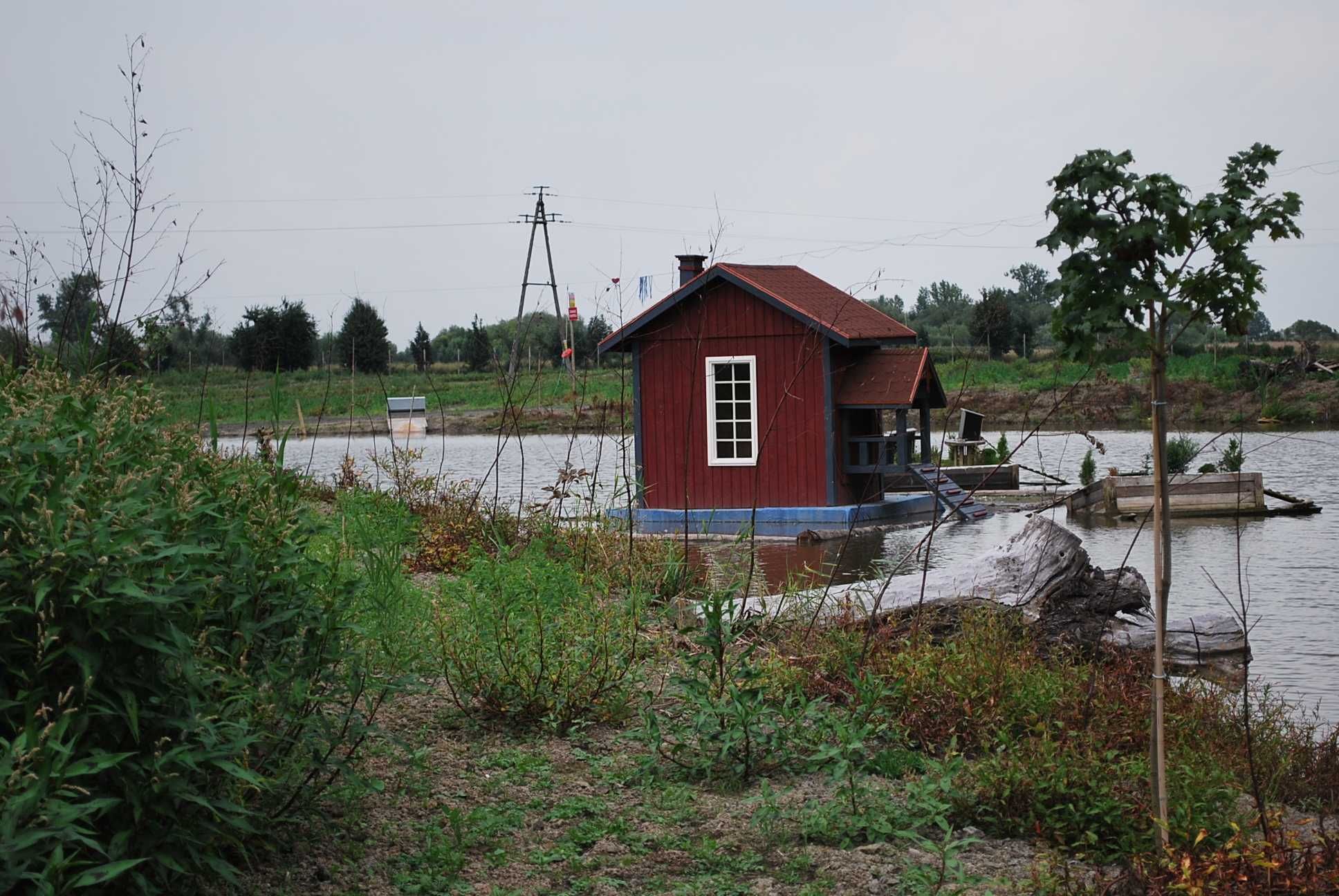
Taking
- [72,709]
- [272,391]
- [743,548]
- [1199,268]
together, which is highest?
[1199,268]

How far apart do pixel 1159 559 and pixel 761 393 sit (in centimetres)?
1481

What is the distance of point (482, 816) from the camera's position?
4648 millimetres

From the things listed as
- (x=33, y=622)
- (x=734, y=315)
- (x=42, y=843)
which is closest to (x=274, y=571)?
(x=33, y=622)

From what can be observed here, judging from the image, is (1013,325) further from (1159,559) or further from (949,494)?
(1159,559)

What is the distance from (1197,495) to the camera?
19250mm

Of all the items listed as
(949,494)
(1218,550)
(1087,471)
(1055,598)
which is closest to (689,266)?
(949,494)

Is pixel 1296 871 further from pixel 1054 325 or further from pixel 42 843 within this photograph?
pixel 42 843

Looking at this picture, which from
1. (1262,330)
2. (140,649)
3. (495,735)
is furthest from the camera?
(1262,330)

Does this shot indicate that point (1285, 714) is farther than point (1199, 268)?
Yes

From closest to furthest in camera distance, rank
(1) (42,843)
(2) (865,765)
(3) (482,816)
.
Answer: (1) (42,843) < (3) (482,816) < (2) (865,765)

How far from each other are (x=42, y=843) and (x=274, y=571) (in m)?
1.15

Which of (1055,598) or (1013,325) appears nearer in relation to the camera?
(1055,598)

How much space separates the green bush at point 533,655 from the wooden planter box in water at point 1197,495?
13728 mm

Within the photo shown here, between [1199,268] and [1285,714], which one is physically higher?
[1199,268]
